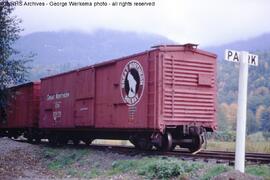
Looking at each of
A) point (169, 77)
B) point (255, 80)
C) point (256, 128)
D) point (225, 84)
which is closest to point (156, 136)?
point (169, 77)

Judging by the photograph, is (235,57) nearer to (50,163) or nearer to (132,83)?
(132,83)

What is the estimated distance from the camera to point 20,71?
1781 centimetres

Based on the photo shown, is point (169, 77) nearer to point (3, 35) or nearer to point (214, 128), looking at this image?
point (214, 128)

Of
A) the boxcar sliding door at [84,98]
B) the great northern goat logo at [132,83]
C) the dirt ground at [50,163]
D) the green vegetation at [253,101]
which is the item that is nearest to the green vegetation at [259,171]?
the dirt ground at [50,163]

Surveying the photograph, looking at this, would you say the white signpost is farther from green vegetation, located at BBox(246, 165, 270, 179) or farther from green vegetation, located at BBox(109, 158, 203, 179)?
green vegetation, located at BBox(109, 158, 203, 179)

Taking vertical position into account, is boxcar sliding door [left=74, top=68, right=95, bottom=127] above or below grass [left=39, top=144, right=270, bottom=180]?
above

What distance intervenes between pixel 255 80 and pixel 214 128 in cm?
6129

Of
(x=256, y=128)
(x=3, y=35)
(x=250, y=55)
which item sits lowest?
(x=256, y=128)

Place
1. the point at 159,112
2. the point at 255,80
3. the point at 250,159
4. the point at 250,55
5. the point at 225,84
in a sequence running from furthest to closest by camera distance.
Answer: the point at 225,84 < the point at 255,80 < the point at 159,112 < the point at 250,159 < the point at 250,55

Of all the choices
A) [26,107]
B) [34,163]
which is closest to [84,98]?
[34,163]

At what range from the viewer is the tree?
16125 mm

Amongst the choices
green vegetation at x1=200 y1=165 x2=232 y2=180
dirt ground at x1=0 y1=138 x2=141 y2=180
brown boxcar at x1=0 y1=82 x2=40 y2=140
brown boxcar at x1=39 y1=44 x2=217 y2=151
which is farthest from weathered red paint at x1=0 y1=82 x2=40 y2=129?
green vegetation at x1=200 y1=165 x2=232 y2=180

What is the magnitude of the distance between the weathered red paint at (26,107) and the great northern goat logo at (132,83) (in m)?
9.37

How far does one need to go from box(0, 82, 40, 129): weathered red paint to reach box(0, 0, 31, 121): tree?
15.9ft
